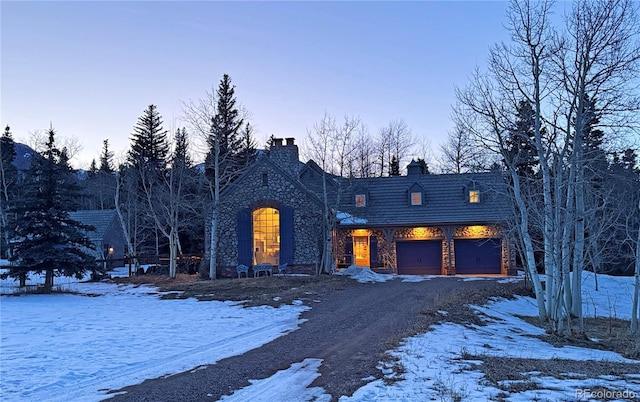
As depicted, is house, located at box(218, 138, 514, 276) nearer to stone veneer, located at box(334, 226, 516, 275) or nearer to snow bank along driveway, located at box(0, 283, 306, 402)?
stone veneer, located at box(334, 226, 516, 275)

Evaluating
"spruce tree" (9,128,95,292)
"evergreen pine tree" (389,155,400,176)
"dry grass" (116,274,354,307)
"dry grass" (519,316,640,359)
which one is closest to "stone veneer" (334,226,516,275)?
"dry grass" (116,274,354,307)

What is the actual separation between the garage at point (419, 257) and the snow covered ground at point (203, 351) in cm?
1066

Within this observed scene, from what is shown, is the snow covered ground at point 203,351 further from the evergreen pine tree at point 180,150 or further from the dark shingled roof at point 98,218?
the dark shingled roof at point 98,218

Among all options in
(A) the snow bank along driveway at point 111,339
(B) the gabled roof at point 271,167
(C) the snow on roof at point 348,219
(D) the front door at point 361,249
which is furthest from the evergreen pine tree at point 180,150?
(A) the snow bank along driveway at point 111,339

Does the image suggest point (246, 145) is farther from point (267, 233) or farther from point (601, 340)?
point (601, 340)

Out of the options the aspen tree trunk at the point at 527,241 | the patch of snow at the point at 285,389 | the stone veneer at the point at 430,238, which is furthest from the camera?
the stone veneer at the point at 430,238

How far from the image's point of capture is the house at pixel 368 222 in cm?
2325

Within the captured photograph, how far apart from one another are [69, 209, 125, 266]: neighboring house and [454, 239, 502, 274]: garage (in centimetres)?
2592

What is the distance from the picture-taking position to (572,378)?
5754 millimetres

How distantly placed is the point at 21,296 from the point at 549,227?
57.6 ft

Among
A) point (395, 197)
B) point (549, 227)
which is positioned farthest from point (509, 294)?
point (395, 197)

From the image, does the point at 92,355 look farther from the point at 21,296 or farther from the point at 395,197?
the point at 395,197

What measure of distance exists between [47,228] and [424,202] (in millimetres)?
18279

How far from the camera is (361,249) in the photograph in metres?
26.8
